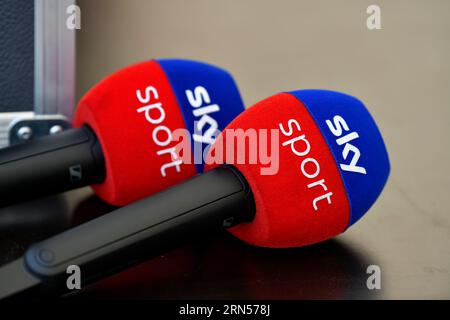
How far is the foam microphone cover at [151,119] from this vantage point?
0.64m

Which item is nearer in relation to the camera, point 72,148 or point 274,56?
point 72,148

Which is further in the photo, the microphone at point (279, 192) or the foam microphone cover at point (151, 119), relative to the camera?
the foam microphone cover at point (151, 119)

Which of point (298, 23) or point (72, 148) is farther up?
point (298, 23)

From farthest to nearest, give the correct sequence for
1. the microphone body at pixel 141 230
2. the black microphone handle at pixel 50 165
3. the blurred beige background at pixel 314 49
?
the blurred beige background at pixel 314 49 < the black microphone handle at pixel 50 165 < the microphone body at pixel 141 230

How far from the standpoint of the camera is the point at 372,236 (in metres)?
0.67

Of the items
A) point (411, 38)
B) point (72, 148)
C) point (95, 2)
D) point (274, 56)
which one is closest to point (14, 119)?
point (72, 148)

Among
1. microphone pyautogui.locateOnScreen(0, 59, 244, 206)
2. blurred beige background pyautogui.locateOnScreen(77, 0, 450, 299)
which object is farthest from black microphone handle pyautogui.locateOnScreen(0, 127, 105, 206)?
blurred beige background pyautogui.locateOnScreen(77, 0, 450, 299)

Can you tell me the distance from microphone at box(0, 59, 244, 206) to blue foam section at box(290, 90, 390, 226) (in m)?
0.09

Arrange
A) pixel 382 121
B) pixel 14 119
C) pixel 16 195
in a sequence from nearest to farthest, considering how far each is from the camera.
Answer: pixel 16 195 < pixel 14 119 < pixel 382 121

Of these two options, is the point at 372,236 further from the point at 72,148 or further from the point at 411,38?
the point at 411,38

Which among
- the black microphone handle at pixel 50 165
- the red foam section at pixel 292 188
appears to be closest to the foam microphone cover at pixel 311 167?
the red foam section at pixel 292 188

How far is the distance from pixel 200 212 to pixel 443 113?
448 millimetres

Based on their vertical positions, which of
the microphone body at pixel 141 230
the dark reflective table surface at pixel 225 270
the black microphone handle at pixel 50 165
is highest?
the black microphone handle at pixel 50 165

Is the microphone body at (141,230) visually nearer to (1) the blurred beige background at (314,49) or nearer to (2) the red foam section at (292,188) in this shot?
(2) the red foam section at (292,188)
